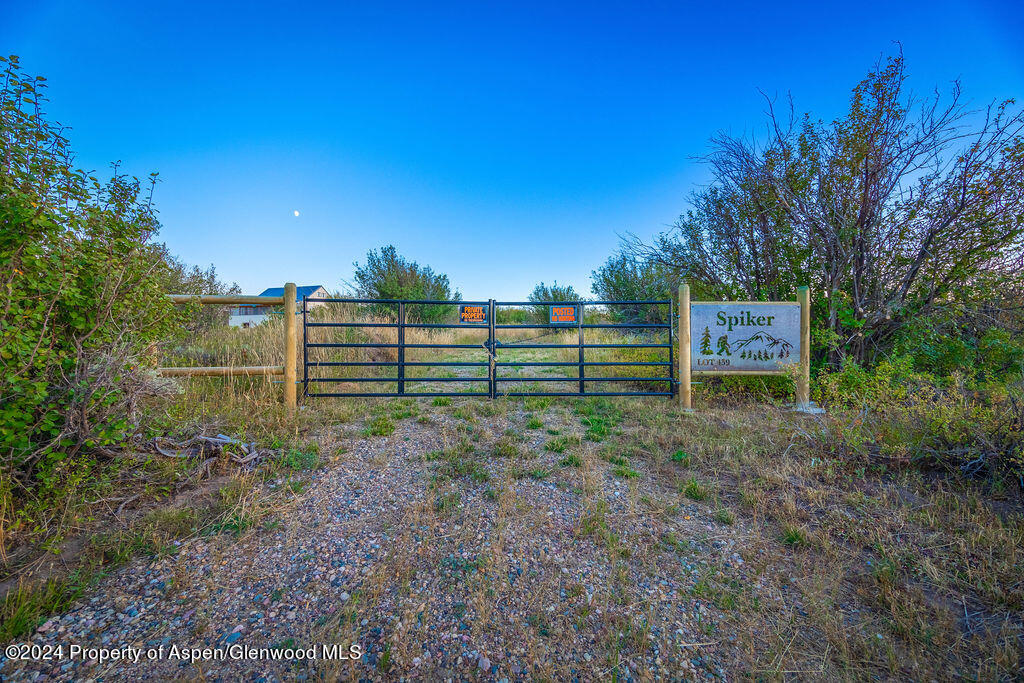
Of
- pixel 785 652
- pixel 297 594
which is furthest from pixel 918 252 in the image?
pixel 297 594

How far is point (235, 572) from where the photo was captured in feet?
6.38

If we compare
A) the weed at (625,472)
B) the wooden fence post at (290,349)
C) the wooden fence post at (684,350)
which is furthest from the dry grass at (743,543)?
the wooden fence post at (684,350)

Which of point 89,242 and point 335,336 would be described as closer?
point 89,242

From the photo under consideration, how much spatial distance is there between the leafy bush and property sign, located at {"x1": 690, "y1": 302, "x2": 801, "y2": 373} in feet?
19.3

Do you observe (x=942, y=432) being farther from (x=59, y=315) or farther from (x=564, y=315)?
(x=564, y=315)

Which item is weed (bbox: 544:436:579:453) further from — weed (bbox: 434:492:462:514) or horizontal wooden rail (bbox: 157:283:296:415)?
horizontal wooden rail (bbox: 157:283:296:415)

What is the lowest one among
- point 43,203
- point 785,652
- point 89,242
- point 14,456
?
point 785,652

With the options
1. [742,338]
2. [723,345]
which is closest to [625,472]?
[723,345]

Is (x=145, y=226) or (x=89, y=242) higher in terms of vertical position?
(x=145, y=226)

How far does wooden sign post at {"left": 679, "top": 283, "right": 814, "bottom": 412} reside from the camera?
506cm

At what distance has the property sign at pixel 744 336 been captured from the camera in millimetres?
5086

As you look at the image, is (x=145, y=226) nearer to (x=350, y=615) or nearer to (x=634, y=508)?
(x=350, y=615)

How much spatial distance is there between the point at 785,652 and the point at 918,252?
6.08 meters

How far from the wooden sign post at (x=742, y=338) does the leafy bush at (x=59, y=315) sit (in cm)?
571
